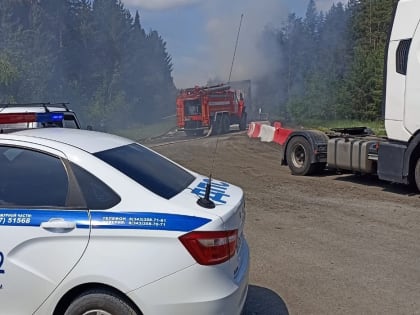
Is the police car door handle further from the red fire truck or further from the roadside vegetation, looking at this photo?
the red fire truck

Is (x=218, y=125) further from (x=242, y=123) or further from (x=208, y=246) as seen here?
(x=208, y=246)

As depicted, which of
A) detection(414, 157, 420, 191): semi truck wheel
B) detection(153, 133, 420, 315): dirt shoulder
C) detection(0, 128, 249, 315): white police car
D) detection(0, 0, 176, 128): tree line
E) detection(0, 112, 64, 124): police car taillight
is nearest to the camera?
detection(0, 128, 249, 315): white police car

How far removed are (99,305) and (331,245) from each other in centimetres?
400

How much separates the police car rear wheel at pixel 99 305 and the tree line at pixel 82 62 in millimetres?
38023

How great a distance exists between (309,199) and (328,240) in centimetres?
286

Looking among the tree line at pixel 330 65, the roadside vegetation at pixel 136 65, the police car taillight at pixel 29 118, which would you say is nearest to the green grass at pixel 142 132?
the roadside vegetation at pixel 136 65

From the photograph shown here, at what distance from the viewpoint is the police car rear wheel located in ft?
11.3

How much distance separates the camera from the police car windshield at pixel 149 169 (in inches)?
150

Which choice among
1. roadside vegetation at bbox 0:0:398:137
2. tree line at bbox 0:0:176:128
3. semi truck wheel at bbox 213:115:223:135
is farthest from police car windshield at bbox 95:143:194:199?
tree line at bbox 0:0:176:128

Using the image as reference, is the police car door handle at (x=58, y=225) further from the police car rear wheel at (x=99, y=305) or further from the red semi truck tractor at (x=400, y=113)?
the red semi truck tractor at (x=400, y=113)

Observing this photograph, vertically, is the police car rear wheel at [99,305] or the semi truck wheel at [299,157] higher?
the police car rear wheel at [99,305]

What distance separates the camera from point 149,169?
408 cm

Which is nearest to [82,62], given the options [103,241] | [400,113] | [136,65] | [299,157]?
[136,65]

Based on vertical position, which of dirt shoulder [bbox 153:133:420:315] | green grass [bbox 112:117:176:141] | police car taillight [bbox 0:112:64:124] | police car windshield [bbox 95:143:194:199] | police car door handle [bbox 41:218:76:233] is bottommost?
green grass [bbox 112:117:176:141]
